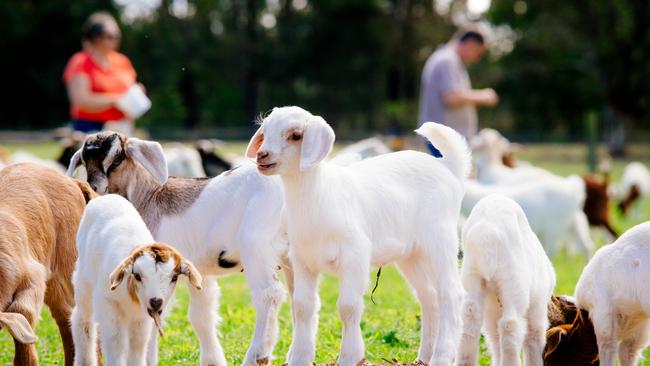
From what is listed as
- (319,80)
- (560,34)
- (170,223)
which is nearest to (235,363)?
(170,223)

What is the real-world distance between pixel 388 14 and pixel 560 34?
28.7 ft

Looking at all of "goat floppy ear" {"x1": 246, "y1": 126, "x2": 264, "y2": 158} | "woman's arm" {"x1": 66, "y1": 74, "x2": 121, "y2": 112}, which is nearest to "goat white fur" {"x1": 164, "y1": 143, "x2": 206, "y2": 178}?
"woman's arm" {"x1": 66, "y1": 74, "x2": 121, "y2": 112}

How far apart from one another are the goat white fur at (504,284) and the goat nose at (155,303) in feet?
5.89

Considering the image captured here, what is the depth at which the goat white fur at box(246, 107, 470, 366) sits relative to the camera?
522 centimetres

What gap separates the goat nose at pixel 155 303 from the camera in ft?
15.0

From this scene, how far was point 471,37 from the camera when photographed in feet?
38.1

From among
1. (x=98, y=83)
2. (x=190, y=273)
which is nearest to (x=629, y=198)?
(x=98, y=83)

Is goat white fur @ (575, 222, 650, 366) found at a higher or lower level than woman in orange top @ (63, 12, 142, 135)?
lower

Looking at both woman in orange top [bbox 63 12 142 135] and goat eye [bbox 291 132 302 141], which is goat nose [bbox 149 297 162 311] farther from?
woman in orange top [bbox 63 12 142 135]

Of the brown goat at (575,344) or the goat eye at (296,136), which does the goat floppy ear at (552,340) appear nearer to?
the brown goat at (575,344)

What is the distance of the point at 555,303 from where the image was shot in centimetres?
628

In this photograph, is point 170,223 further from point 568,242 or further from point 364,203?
point 568,242

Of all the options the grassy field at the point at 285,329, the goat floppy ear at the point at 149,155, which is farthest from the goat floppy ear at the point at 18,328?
the grassy field at the point at 285,329

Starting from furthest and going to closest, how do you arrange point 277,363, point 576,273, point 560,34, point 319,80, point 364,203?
1. point 319,80
2. point 560,34
3. point 576,273
4. point 277,363
5. point 364,203
